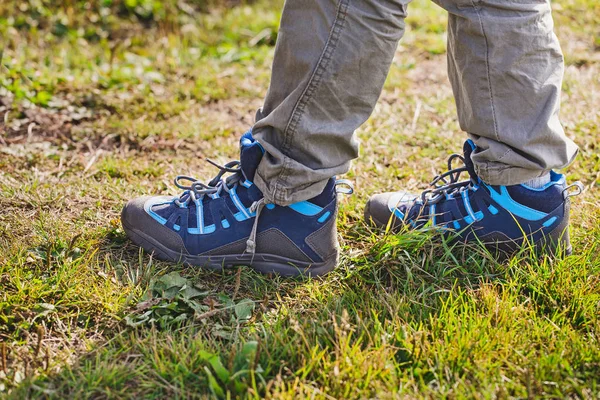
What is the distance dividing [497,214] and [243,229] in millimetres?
806

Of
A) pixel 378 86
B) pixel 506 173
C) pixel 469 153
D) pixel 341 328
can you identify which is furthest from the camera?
pixel 469 153

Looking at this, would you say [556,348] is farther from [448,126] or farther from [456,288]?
[448,126]

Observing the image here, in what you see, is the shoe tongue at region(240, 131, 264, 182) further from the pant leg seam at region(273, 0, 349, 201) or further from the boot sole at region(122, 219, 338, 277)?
the boot sole at region(122, 219, 338, 277)

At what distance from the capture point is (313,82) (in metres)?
1.69

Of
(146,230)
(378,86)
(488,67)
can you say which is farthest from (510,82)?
(146,230)

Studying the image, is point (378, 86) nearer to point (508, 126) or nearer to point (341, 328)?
point (508, 126)

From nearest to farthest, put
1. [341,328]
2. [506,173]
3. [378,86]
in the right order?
[341,328] → [378,86] → [506,173]

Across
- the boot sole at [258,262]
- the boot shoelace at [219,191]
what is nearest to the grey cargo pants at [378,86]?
the boot shoelace at [219,191]

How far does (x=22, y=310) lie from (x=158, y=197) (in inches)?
22.4

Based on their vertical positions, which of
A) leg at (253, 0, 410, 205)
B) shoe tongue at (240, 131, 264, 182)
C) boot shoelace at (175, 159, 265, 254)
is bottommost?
boot shoelace at (175, 159, 265, 254)

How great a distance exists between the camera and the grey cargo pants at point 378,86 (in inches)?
65.5

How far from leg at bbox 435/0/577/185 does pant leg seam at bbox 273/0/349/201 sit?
377 millimetres

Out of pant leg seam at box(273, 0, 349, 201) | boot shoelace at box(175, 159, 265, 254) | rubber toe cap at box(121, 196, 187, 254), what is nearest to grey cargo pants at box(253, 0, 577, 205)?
pant leg seam at box(273, 0, 349, 201)

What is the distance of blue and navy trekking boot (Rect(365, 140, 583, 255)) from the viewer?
196 cm
